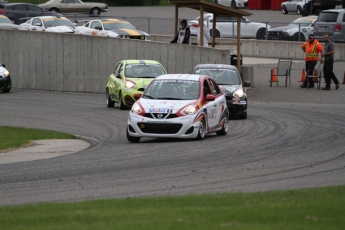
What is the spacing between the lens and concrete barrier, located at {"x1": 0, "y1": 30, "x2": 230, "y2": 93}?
3128 cm

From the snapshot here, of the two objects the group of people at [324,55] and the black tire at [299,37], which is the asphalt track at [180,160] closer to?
the group of people at [324,55]

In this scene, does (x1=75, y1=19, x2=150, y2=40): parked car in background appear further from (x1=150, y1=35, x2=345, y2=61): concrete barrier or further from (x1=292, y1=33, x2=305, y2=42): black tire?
Answer: (x1=292, y1=33, x2=305, y2=42): black tire

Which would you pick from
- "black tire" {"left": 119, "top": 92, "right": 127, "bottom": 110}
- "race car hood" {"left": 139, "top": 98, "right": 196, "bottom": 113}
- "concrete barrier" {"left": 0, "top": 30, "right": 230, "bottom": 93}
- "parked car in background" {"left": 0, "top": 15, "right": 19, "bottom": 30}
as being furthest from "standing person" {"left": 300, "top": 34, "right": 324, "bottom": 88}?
"parked car in background" {"left": 0, "top": 15, "right": 19, "bottom": 30}

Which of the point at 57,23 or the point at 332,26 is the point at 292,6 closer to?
the point at 332,26

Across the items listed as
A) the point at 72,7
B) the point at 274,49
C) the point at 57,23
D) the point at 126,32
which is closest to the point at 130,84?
the point at 126,32

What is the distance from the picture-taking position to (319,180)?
11.8 meters

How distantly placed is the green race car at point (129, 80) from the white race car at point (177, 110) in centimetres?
646

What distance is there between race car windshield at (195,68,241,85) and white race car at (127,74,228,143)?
15.1 feet

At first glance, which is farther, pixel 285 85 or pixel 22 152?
pixel 285 85

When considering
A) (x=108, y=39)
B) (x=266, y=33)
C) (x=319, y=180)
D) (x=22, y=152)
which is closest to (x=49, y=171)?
(x=22, y=152)

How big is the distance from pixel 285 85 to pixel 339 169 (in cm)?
2040

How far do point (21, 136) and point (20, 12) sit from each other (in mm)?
36507

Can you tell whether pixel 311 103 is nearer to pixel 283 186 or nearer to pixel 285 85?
pixel 285 85

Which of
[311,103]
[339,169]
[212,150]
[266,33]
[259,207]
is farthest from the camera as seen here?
[266,33]
